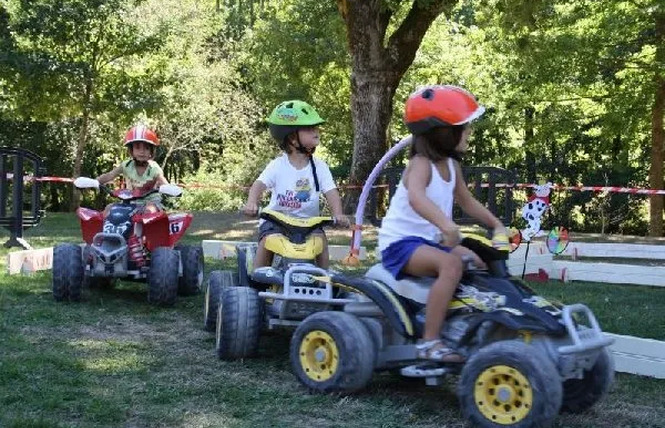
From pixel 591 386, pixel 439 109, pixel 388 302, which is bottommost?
pixel 591 386

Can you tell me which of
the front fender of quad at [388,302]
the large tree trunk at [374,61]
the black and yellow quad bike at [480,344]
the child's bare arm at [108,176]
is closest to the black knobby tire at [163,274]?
the child's bare arm at [108,176]

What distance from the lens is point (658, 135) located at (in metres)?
18.6

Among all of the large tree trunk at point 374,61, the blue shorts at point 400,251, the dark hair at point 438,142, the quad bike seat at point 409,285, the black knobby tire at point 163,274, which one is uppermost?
the large tree trunk at point 374,61

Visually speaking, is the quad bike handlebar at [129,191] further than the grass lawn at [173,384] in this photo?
Yes

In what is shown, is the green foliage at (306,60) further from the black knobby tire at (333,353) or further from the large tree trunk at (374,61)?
the black knobby tire at (333,353)

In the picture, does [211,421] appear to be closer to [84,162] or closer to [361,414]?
[361,414]

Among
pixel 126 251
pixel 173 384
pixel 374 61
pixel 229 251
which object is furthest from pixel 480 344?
pixel 374 61

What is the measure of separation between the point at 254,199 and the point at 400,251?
1658mm

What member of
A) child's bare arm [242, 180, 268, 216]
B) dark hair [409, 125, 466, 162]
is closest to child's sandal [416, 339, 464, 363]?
dark hair [409, 125, 466, 162]

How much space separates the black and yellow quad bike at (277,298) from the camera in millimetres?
5172

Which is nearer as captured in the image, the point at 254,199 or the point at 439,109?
the point at 439,109

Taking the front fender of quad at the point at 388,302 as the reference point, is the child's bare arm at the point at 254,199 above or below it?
above

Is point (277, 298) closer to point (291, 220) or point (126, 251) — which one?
point (291, 220)

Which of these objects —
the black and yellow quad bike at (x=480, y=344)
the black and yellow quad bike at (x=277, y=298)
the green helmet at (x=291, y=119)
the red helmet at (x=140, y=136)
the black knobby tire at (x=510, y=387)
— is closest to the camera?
the black knobby tire at (x=510, y=387)
